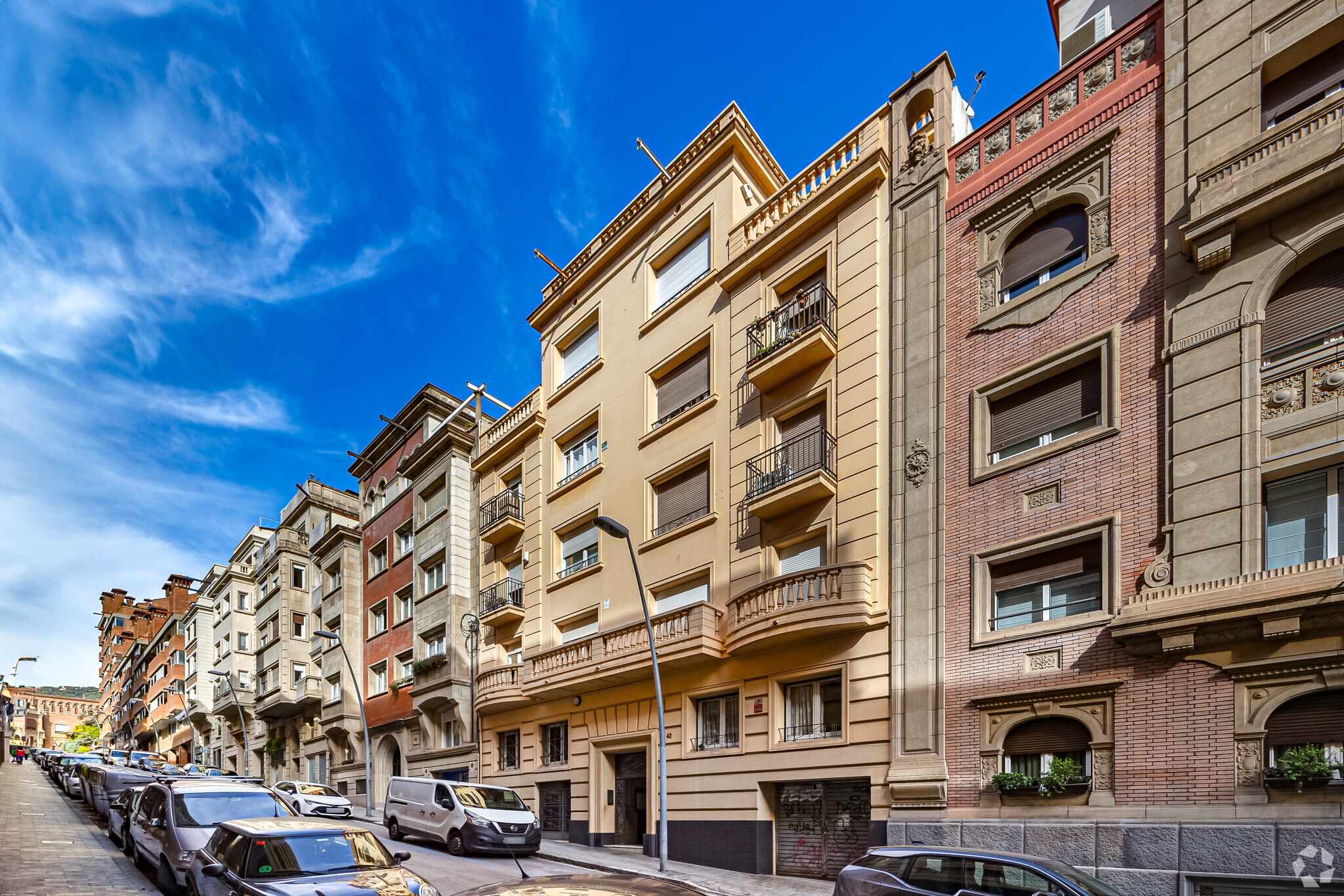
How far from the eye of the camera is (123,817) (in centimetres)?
1600

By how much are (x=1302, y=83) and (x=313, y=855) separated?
17.4m

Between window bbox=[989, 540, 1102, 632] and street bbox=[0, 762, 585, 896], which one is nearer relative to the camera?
street bbox=[0, 762, 585, 896]

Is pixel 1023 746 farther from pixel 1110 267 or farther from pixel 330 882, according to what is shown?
pixel 330 882

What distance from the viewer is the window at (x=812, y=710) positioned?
16.2m

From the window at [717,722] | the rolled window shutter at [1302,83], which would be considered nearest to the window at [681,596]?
the window at [717,722]

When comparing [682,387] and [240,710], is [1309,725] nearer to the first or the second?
[682,387]

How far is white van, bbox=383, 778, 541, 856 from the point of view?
56.9 feet

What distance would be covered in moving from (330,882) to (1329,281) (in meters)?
15.0

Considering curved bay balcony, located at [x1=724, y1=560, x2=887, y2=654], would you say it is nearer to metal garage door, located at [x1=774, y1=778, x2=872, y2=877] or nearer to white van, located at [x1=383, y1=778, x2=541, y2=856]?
metal garage door, located at [x1=774, y1=778, x2=872, y2=877]

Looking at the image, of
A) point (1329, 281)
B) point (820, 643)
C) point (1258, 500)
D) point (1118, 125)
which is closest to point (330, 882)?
point (820, 643)

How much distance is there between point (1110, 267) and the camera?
1364 cm

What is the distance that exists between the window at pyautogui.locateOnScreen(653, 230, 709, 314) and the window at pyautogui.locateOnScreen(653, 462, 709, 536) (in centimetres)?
522

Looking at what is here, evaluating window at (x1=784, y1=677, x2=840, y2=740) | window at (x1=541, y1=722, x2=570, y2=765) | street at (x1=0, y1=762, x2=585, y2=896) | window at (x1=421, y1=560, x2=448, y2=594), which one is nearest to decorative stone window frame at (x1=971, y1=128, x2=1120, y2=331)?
window at (x1=784, y1=677, x2=840, y2=740)

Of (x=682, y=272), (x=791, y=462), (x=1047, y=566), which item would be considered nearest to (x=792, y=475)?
(x=791, y=462)
